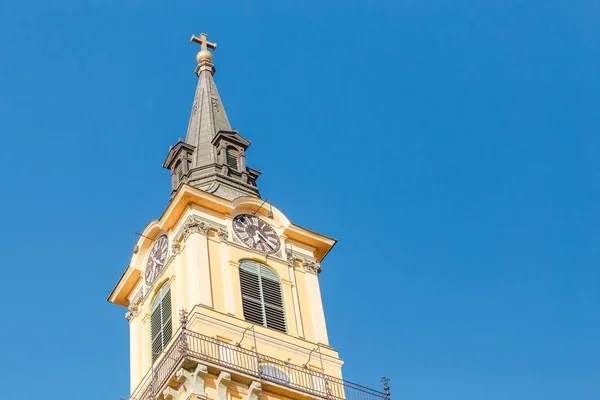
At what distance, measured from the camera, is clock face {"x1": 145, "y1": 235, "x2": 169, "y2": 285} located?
1831 inches

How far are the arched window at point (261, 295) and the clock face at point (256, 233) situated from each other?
94cm

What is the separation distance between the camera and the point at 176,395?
38.7 metres

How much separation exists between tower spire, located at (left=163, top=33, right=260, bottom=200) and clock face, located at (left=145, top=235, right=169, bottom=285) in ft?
9.41

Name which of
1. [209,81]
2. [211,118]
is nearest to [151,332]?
[211,118]

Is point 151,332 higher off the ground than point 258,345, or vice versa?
point 151,332

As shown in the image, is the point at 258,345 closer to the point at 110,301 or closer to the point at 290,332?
the point at 290,332

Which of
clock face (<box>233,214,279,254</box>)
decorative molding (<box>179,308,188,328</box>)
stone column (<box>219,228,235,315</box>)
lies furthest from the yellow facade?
decorative molding (<box>179,308,188,328</box>)

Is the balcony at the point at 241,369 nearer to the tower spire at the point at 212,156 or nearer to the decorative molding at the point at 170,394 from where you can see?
the decorative molding at the point at 170,394

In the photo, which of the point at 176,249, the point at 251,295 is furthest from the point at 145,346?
the point at 251,295

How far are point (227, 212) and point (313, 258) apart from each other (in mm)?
3953

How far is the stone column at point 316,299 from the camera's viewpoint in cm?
4444

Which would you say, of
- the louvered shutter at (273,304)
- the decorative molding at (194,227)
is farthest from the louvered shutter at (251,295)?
the decorative molding at (194,227)

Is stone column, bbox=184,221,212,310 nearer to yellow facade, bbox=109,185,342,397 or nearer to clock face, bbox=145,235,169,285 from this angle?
yellow facade, bbox=109,185,342,397

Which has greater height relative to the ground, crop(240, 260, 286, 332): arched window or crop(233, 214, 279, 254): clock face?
crop(233, 214, 279, 254): clock face
